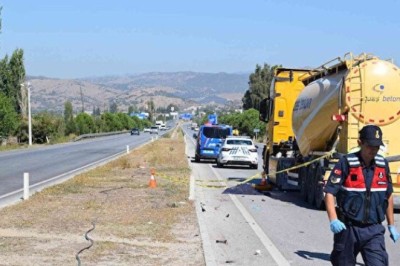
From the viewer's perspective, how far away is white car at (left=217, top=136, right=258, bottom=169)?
105 ft

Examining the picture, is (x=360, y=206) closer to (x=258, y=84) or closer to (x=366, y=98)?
(x=366, y=98)

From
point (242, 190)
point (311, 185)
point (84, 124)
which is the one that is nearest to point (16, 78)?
point (84, 124)

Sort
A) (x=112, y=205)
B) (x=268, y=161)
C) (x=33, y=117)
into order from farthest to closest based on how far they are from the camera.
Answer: (x=33, y=117) < (x=268, y=161) < (x=112, y=205)

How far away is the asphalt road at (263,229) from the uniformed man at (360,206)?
320 centimetres

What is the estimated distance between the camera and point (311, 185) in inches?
653

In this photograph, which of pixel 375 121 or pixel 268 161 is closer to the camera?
pixel 375 121

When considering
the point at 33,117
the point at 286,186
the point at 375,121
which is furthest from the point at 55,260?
the point at 33,117

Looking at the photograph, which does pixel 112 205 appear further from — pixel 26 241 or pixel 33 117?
pixel 33 117

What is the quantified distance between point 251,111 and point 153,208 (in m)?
79.6

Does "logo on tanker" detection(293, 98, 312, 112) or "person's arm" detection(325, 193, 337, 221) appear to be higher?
"logo on tanker" detection(293, 98, 312, 112)

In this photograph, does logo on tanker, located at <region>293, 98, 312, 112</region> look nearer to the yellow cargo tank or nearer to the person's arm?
the yellow cargo tank

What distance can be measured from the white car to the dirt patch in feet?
38.1

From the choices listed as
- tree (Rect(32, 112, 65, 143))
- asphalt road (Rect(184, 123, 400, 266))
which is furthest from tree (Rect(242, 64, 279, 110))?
asphalt road (Rect(184, 123, 400, 266))

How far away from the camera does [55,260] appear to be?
8930 millimetres
